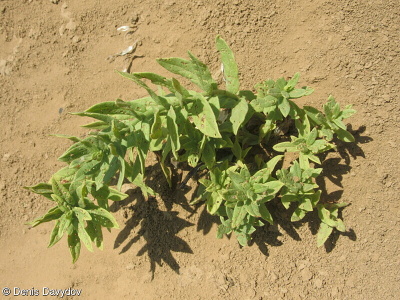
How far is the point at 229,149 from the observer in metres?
3.66

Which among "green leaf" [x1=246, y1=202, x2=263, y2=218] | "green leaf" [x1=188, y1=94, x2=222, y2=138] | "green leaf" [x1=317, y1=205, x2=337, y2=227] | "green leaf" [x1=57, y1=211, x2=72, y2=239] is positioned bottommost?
"green leaf" [x1=317, y1=205, x2=337, y2=227]

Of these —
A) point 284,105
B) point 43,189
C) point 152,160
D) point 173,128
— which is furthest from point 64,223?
point 284,105

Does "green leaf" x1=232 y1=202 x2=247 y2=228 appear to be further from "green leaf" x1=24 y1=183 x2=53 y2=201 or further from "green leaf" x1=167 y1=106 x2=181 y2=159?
"green leaf" x1=24 y1=183 x2=53 y2=201

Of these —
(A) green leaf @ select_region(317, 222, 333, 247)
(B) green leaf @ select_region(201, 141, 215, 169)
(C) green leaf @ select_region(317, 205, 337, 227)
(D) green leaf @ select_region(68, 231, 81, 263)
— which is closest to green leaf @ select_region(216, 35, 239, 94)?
(B) green leaf @ select_region(201, 141, 215, 169)

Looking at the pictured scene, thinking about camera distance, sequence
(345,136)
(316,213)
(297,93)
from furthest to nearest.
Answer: (316,213)
(345,136)
(297,93)

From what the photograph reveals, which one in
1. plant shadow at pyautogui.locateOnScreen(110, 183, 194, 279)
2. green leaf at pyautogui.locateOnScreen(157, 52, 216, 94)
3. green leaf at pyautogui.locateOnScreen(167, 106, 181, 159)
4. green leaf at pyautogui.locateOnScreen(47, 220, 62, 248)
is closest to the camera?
green leaf at pyautogui.locateOnScreen(167, 106, 181, 159)

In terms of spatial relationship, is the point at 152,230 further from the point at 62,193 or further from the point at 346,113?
the point at 346,113

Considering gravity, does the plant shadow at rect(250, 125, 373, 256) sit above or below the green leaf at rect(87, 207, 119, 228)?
below

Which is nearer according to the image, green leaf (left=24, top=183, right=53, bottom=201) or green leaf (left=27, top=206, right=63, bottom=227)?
green leaf (left=27, top=206, right=63, bottom=227)

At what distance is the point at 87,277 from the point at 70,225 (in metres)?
1.39

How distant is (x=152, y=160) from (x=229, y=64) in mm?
1480

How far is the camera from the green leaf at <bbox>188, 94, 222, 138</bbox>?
260 cm

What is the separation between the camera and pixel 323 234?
10.8ft

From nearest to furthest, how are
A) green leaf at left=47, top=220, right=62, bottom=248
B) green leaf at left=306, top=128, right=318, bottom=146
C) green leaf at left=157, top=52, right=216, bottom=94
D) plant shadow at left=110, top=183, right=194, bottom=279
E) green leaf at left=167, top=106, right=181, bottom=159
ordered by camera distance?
green leaf at left=167, top=106, right=181, bottom=159 → green leaf at left=157, top=52, right=216, bottom=94 → green leaf at left=47, top=220, right=62, bottom=248 → green leaf at left=306, top=128, right=318, bottom=146 → plant shadow at left=110, top=183, right=194, bottom=279
